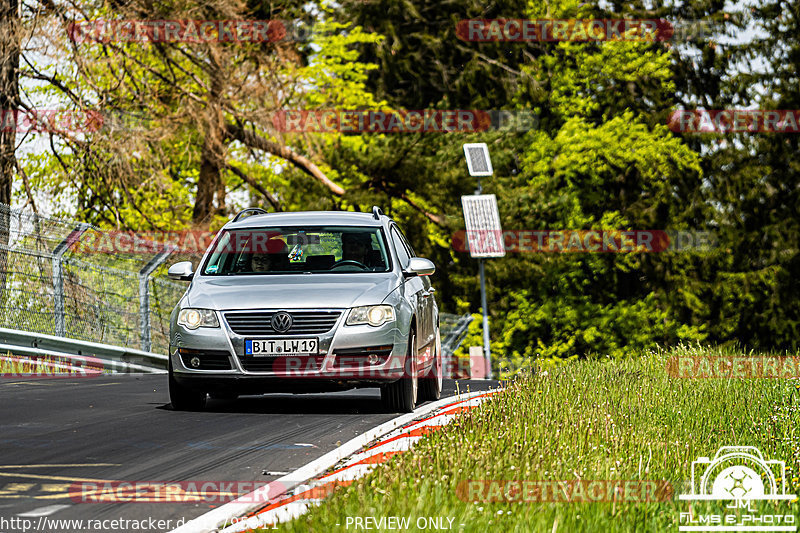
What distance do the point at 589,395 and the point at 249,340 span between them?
10.4 feet

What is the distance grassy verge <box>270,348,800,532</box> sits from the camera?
17.8ft

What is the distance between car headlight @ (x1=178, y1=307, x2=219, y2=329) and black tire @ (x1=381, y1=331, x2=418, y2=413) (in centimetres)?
165

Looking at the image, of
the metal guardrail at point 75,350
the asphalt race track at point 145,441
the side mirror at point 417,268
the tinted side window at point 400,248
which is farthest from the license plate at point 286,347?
the metal guardrail at point 75,350

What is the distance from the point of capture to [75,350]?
1842 centimetres

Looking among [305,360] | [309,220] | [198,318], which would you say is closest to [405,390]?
[305,360]

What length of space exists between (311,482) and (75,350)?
486 inches

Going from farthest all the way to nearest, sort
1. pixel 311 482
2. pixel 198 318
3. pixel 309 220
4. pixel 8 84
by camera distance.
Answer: pixel 8 84 → pixel 309 220 → pixel 198 318 → pixel 311 482

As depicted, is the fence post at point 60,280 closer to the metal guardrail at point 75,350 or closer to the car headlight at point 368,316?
the metal guardrail at point 75,350

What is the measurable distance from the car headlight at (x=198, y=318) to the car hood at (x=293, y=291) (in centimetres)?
5

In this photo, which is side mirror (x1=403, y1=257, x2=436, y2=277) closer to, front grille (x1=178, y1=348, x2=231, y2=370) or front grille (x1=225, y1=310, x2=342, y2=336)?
front grille (x1=225, y1=310, x2=342, y2=336)

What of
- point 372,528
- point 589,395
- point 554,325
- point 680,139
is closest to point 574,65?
point 680,139

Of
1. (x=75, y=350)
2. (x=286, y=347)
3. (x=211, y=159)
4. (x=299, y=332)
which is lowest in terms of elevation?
(x=75, y=350)

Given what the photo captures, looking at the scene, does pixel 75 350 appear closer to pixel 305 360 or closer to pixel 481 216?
pixel 305 360

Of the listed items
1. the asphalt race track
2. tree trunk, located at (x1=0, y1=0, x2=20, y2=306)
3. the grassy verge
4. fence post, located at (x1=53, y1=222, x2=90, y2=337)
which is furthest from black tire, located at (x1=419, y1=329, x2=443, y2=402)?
tree trunk, located at (x1=0, y1=0, x2=20, y2=306)
